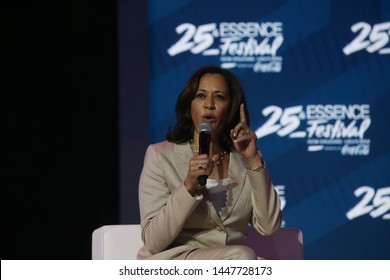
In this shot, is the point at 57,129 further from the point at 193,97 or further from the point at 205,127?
the point at 205,127

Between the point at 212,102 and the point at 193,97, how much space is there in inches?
3.4

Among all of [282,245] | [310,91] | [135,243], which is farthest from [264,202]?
[310,91]

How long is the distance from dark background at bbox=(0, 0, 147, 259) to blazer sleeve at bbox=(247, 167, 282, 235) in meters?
2.07

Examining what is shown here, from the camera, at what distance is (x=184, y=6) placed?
4977 mm

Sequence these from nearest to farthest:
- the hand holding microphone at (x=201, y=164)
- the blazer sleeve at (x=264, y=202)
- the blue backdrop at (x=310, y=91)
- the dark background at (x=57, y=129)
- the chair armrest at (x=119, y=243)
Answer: the hand holding microphone at (x=201, y=164) → the blazer sleeve at (x=264, y=202) → the chair armrest at (x=119, y=243) → the dark background at (x=57, y=129) → the blue backdrop at (x=310, y=91)

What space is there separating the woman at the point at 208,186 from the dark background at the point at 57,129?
183 centimetres

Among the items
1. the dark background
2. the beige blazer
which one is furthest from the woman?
the dark background

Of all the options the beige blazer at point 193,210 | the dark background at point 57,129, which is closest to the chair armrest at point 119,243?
the beige blazer at point 193,210

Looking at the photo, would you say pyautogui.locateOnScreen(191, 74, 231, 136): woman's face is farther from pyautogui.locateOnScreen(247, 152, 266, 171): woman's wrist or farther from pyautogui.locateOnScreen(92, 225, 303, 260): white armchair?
pyautogui.locateOnScreen(92, 225, 303, 260): white armchair

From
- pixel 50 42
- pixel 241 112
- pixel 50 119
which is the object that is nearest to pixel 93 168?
pixel 50 119

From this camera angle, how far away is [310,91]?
5.00 m

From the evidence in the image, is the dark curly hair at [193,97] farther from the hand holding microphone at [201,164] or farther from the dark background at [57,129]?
the dark background at [57,129]

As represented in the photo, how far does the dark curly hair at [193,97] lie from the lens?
291 cm

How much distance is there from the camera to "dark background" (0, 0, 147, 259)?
4.56 m
